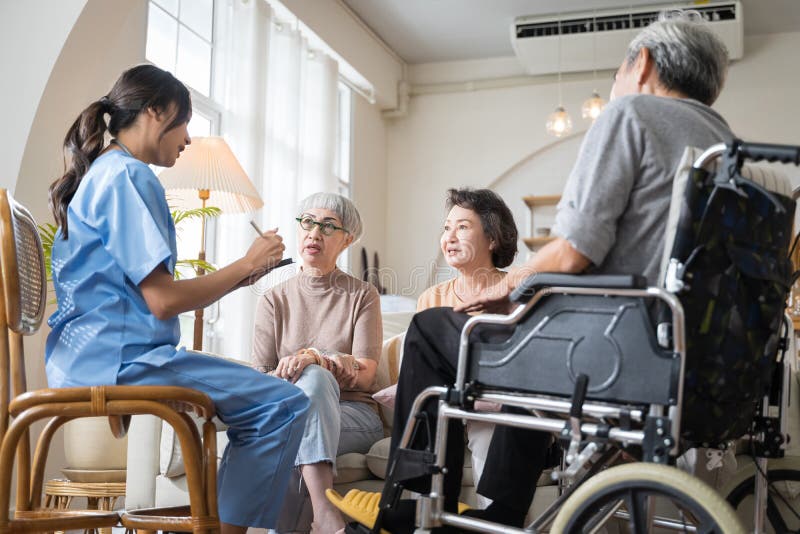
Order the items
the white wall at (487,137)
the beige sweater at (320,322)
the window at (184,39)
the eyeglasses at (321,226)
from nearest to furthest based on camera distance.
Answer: the beige sweater at (320,322), the eyeglasses at (321,226), the window at (184,39), the white wall at (487,137)

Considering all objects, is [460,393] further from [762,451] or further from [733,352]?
[762,451]

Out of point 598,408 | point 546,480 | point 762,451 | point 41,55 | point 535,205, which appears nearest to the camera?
point 598,408

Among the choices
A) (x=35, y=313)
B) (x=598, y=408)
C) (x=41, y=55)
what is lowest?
(x=598, y=408)

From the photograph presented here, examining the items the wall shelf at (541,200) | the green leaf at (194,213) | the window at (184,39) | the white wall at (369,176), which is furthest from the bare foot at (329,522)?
the wall shelf at (541,200)

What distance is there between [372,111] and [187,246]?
3.31m

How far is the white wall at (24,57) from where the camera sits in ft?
10.5

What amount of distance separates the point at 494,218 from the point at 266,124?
296cm

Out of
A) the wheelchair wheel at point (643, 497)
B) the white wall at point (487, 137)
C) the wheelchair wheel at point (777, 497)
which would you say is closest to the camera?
the wheelchair wheel at point (643, 497)

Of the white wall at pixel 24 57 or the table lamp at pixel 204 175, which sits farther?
the table lamp at pixel 204 175

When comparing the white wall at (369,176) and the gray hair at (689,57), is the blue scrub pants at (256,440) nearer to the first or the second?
the gray hair at (689,57)

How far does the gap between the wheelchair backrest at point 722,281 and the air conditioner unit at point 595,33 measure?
5186 mm

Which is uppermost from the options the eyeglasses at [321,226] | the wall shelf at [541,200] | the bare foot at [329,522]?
the wall shelf at [541,200]

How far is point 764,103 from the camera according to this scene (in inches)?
265

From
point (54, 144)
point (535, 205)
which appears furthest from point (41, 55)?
point (535, 205)
